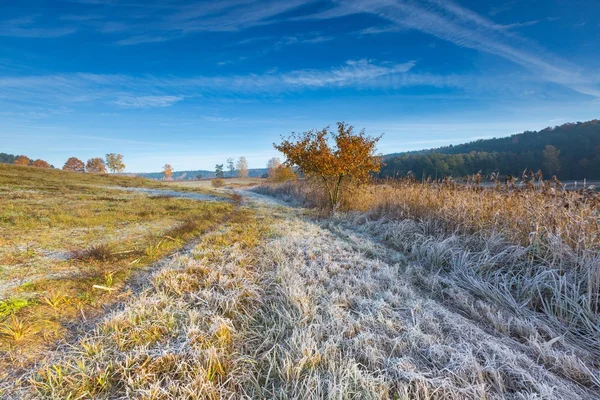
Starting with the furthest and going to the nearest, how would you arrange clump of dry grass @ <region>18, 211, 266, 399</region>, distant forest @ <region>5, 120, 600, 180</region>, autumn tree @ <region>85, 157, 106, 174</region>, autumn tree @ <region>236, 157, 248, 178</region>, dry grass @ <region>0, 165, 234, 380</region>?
autumn tree @ <region>236, 157, 248, 178</region>, autumn tree @ <region>85, 157, 106, 174</region>, distant forest @ <region>5, 120, 600, 180</region>, dry grass @ <region>0, 165, 234, 380</region>, clump of dry grass @ <region>18, 211, 266, 399</region>

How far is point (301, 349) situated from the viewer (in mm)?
1950

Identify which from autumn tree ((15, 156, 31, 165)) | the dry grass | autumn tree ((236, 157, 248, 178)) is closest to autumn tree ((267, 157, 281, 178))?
autumn tree ((236, 157, 248, 178))

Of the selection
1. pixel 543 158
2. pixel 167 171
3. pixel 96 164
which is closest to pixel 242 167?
pixel 167 171

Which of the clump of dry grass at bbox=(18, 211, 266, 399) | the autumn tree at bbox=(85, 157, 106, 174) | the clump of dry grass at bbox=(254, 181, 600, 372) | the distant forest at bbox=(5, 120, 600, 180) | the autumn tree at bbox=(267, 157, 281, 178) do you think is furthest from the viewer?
the autumn tree at bbox=(85, 157, 106, 174)

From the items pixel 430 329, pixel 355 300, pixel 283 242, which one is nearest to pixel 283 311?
pixel 355 300

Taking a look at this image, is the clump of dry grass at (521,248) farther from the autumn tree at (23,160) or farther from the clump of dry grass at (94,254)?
the autumn tree at (23,160)

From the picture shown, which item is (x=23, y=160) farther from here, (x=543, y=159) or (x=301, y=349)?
(x=543, y=159)

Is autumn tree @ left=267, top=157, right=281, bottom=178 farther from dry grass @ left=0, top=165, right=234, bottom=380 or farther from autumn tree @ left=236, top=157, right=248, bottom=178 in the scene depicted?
dry grass @ left=0, top=165, right=234, bottom=380

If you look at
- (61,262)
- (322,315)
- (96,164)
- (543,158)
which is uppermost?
(96,164)

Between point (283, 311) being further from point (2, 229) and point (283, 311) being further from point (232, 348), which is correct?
point (2, 229)

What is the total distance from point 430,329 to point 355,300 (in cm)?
85

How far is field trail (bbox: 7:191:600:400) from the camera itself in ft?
5.46

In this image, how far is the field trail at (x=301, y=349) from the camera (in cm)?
166

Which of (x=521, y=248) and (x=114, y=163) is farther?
(x=114, y=163)
